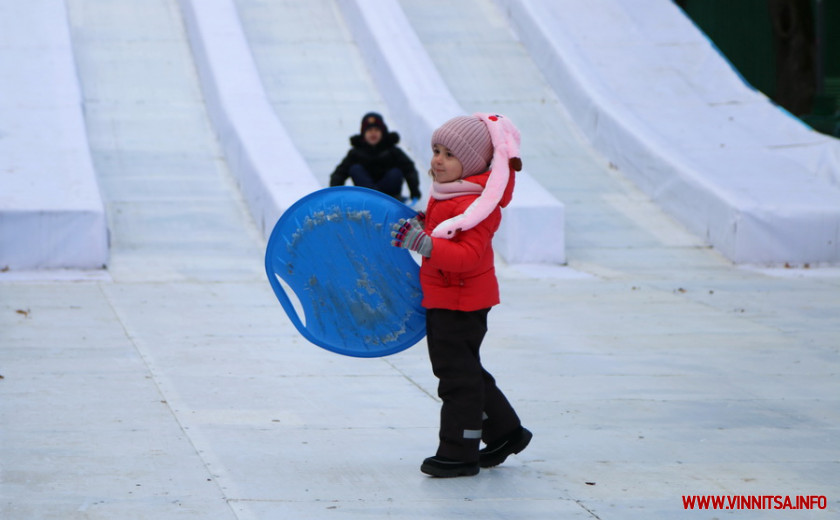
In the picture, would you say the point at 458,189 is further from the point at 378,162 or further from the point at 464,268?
the point at 378,162

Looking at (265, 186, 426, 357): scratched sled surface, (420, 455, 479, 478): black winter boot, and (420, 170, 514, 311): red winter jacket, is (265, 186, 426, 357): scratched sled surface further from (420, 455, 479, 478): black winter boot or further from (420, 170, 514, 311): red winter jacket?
(420, 455, 479, 478): black winter boot

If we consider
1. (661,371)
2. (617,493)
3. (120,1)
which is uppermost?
(617,493)

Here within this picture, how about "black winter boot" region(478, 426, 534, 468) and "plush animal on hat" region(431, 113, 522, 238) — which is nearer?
"plush animal on hat" region(431, 113, 522, 238)

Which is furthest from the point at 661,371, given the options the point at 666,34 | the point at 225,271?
the point at 666,34

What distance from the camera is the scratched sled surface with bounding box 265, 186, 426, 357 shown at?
5.14 m

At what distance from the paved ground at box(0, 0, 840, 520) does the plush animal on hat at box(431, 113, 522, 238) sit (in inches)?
39.1

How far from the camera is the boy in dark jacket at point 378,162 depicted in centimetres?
1181

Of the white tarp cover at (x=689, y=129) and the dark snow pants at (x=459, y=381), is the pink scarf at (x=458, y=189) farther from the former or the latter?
the white tarp cover at (x=689, y=129)

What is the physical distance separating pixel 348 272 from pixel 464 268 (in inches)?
24.5

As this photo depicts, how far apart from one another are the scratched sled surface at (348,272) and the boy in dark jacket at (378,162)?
6.61m

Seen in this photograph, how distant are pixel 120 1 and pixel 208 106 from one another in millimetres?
3890

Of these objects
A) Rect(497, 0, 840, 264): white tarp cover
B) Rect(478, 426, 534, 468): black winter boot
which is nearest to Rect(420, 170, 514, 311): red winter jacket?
Rect(478, 426, 534, 468): black winter boot

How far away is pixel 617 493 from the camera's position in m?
4.71

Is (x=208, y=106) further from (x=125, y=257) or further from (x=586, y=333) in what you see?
(x=586, y=333)
